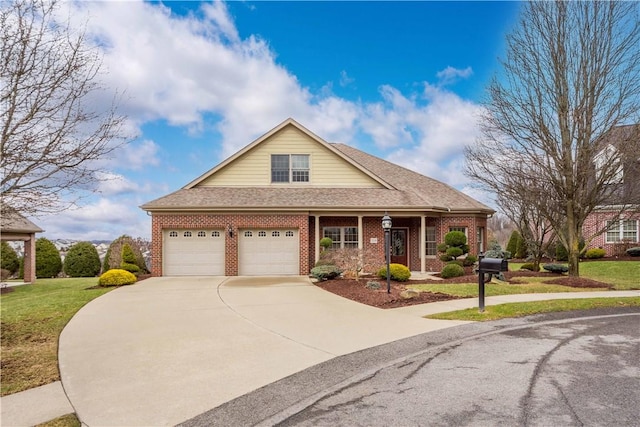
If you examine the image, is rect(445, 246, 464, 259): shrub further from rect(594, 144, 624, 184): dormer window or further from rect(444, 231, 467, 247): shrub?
rect(594, 144, 624, 184): dormer window

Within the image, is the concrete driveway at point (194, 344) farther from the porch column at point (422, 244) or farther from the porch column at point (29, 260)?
the porch column at point (29, 260)

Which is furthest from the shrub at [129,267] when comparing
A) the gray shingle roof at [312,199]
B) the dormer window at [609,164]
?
the dormer window at [609,164]

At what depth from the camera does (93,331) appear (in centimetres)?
783

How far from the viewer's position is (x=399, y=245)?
2028 centimetres

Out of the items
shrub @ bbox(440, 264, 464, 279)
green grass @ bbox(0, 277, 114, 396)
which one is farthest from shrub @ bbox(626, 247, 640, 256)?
green grass @ bbox(0, 277, 114, 396)

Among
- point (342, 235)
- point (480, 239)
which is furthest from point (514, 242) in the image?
point (342, 235)

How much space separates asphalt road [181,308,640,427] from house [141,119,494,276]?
30.9 feet

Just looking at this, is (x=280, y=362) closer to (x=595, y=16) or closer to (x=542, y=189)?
(x=542, y=189)

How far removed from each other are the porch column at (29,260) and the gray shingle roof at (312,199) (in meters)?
7.11

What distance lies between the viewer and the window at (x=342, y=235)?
19.4m

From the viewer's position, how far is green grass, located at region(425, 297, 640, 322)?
905 centimetres

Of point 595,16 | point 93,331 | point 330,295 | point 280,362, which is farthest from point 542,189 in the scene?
point 93,331

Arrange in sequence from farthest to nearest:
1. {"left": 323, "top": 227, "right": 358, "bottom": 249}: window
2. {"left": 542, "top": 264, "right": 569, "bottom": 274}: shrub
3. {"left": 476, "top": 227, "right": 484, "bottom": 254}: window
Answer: {"left": 476, "top": 227, "right": 484, "bottom": 254}: window, {"left": 323, "top": 227, "right": 358, "bottom": 249}: window, {"left": 542, "top": 264, "right": 569, "bottom": 274}: shrub

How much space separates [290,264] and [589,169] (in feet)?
42.4
